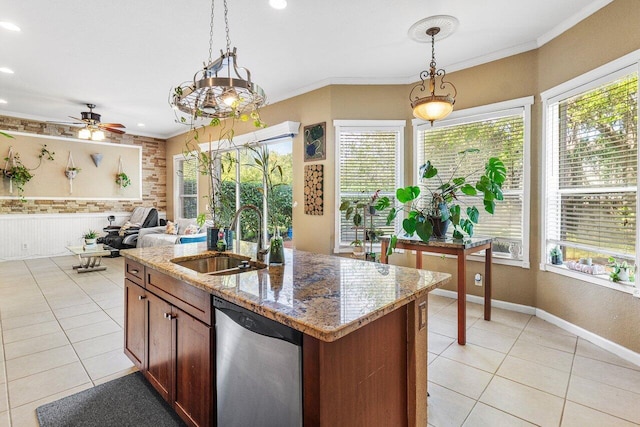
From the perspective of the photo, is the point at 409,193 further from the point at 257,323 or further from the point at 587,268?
the point at 257,323

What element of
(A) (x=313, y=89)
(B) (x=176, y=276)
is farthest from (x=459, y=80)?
(B) (x=176, y=276)

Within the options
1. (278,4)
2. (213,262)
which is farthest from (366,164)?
(213,262)

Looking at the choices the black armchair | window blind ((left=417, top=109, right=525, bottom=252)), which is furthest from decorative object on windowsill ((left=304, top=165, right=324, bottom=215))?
the black armchair

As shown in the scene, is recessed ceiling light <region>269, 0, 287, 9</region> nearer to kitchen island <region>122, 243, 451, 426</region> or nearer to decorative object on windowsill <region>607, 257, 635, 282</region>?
kitchen island <region>122, 243, 451, 426</region>

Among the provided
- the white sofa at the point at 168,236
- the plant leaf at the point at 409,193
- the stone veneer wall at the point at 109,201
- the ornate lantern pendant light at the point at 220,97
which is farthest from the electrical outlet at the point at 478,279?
the stone veneer wall at the point at 109,201

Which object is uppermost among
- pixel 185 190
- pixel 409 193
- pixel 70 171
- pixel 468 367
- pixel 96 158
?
pixel 96 158

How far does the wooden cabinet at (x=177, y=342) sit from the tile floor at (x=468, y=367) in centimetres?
61

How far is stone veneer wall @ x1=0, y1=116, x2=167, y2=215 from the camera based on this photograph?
6066 mm

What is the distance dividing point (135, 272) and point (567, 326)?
370cm

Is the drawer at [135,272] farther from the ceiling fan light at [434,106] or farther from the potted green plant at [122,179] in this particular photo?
the potted green plant at [122,179]

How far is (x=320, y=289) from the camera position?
1325 millimetres

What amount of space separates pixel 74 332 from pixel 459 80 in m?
4.91

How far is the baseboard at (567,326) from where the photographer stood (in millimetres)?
2383

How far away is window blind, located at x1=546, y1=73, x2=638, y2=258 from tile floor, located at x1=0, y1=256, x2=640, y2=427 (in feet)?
3.02
